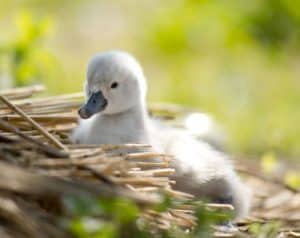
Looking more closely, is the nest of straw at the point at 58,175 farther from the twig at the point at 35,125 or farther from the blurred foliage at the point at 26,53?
the blurred foliage at the point at 26,53

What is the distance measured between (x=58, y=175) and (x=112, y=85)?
1136 mm

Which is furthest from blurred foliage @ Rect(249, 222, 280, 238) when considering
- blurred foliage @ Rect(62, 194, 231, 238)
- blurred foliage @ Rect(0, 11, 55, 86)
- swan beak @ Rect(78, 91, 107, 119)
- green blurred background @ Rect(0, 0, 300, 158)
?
green blurred background @ Rect(0, 0, 300, 158)

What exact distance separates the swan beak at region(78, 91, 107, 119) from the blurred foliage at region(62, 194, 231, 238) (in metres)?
1.04

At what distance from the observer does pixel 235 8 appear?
→ 1042 centimetres

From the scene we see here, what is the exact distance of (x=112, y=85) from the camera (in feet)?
16.1

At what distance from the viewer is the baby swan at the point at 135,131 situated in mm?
4723

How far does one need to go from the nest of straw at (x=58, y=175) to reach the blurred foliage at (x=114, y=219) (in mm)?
57

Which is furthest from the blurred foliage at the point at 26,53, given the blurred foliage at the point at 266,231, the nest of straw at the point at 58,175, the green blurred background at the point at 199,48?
the blurred foliage at the point at 266,231

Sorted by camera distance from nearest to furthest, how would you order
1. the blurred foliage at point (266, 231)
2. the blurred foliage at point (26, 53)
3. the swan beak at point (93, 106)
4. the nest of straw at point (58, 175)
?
1. the nest of straw at point (58, 175)
2. the blurred foliage at point (266, 231)
3. the swan beak at point (93, 106)
4. the blurred foliage at point (26, 53)

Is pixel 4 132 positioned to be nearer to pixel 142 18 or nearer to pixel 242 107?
pixel 242 107

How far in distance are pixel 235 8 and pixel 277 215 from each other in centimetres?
543

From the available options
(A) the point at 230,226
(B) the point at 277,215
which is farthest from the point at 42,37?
(A) the point at 230,226

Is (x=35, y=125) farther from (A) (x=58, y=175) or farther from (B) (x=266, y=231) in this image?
(B) (x=266, y=231)

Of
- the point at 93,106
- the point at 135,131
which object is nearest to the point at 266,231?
the point at 135,131
